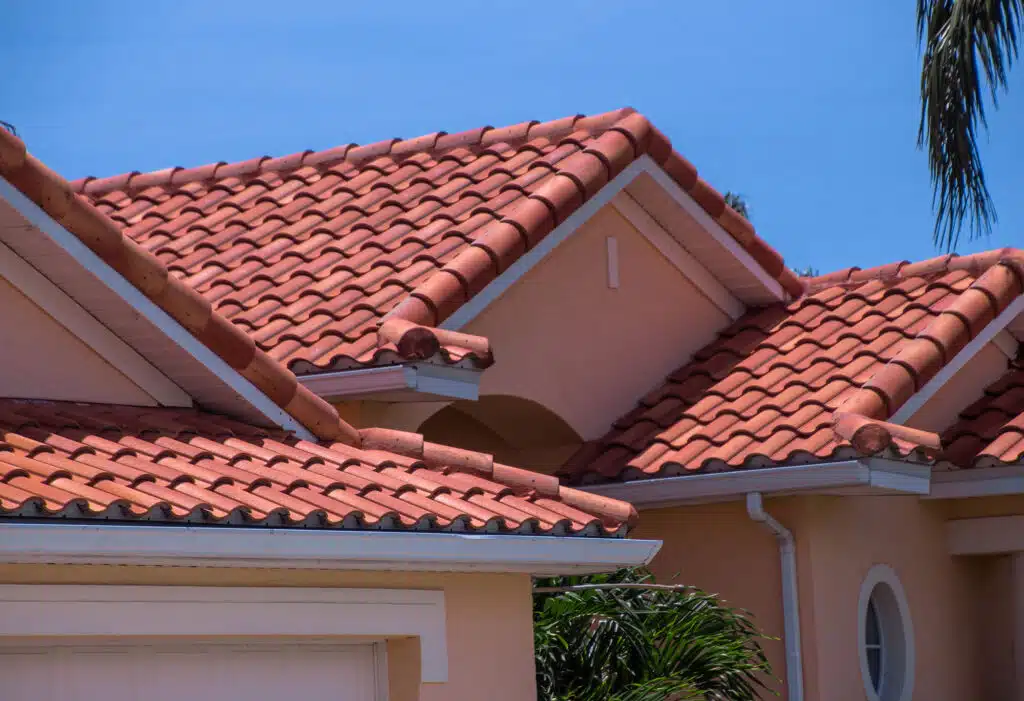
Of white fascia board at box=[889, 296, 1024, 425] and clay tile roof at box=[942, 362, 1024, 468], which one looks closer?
white fascia board at box=[889, 296, 1024, 425]

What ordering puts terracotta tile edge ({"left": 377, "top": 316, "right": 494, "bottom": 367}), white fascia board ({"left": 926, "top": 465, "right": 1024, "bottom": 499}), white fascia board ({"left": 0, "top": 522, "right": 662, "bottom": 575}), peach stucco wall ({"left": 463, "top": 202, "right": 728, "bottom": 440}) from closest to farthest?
white fascia board ({"left": 0, "top": 522, "right": 662, "bottom": 575}), terracotta tile edge ({"left": 377, "top": 316, "right": 494, "bottom": 367}), white fascia board ({"left": 926, "top": 465, "right": 1024, "bottom": 499}), peach stucco wall ({"left": 463, "top": 202, "right": 728, "bottom": 440})

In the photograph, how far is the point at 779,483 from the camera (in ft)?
37.3

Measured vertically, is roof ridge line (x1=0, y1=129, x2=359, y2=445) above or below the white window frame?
above

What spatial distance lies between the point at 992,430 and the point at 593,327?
3.02 meters

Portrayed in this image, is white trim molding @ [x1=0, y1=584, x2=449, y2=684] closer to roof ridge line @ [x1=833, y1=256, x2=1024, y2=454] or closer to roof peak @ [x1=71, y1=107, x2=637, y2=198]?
roof ridge line @ [x1=833, y1=256, x2=1024, y2=454]

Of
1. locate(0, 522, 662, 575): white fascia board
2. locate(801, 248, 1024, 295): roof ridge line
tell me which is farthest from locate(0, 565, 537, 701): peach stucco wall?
locate(801, 248, 1024, 295): roof ridge line

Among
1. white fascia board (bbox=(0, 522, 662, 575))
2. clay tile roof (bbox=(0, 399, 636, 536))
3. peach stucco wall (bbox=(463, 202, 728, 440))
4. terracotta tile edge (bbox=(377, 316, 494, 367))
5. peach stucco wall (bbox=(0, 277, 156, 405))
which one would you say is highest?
peach stucco wall (bbox=(463, 202, 728, 440))

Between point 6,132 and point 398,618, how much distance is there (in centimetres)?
296

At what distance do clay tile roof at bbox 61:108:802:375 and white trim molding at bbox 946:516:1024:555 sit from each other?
2.61 meters

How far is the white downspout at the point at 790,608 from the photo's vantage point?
11719 millimetres

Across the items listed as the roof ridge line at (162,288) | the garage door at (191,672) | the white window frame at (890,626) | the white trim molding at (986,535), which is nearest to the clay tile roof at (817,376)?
the white trim molding at (986,535)

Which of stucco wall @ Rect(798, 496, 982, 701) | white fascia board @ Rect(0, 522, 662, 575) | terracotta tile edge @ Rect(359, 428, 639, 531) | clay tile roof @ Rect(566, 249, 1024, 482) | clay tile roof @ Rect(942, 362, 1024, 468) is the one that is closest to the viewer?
white fascia board @ Rect(0, 522, 662, 575)

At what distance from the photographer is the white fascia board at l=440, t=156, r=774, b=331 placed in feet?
38.4

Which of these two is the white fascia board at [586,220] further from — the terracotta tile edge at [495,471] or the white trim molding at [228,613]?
the white trim molding at [228,613]
